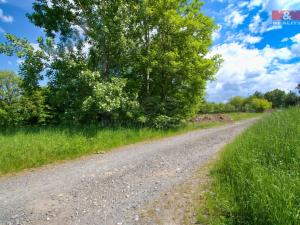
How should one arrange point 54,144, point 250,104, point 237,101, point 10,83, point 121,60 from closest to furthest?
point 54,144 → point 121,60 → point 10,83 → point 250,104 → point 237,101

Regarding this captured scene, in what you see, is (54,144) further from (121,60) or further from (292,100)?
(292,100)

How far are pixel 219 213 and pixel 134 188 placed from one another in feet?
7.40

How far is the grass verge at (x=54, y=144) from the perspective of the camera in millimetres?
7891

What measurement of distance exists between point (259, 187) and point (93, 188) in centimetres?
378

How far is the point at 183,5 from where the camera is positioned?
19047 millimetres

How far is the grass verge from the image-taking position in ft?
25.9

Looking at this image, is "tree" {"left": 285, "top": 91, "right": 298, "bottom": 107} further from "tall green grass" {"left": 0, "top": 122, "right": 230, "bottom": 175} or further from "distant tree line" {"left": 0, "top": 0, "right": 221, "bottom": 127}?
"tall green grass" {"left": 0, "top": 122, "right": 230, "bottom": 175}

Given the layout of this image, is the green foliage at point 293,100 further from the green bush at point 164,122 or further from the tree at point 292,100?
the green bush at point 164,122

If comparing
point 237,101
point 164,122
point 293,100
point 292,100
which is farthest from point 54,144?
point 237,101

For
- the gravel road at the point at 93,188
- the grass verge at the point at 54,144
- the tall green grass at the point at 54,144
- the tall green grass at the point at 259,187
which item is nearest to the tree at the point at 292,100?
the gravel road at the point at 93,188

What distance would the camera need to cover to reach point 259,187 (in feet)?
13.3

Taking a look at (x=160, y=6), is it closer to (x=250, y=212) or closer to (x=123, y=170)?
(x=123, y=170)

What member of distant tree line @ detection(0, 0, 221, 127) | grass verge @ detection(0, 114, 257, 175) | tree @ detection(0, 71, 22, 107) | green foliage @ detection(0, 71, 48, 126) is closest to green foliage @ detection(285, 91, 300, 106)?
distant tree line @ detection(0, 0, 221, 127)

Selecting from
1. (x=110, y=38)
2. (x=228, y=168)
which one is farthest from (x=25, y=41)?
(x=228, y=168)
